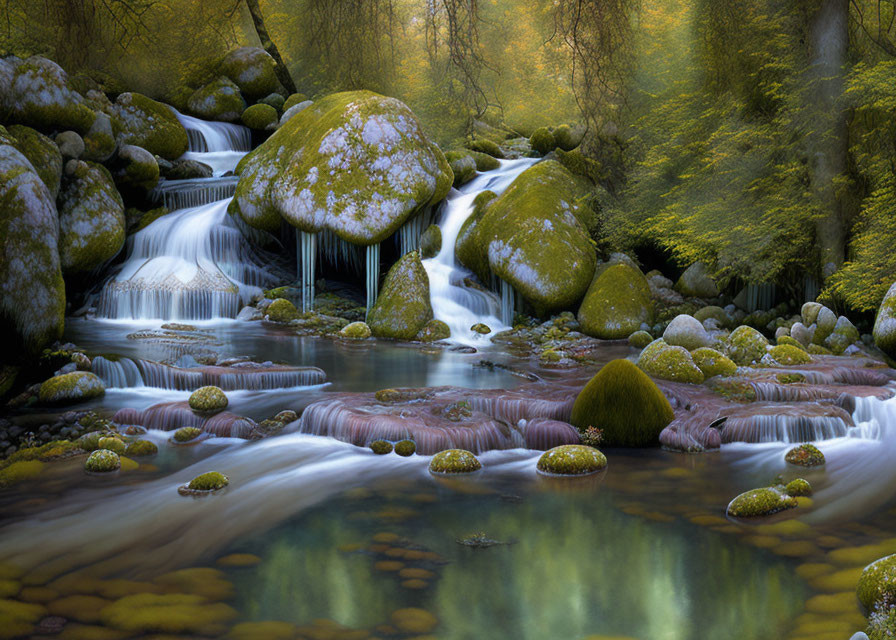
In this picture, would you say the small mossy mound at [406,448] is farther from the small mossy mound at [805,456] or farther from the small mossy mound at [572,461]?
the small mossy mound at [805,456]

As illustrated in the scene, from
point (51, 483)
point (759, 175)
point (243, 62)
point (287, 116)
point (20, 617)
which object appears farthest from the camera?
point (243, 62)

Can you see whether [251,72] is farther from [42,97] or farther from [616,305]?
[616,305]

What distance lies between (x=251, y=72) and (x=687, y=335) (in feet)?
60.7

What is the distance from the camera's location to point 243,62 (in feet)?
76.1

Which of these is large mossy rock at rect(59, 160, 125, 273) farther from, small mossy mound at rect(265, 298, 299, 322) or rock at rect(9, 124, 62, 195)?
small mossy mound at rect(265, 298, 299, 322)

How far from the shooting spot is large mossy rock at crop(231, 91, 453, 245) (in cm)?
1434

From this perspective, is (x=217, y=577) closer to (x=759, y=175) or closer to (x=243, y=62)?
(x=759, y=175)

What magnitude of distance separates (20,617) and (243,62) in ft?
74.0

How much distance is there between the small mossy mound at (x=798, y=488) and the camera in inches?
220

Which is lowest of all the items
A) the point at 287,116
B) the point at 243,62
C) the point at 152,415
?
the point at 152,415

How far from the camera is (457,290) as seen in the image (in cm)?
1488

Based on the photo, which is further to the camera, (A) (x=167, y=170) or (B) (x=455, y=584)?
(A) (x=167, y=170)

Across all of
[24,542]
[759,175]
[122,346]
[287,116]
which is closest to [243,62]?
[287,116]

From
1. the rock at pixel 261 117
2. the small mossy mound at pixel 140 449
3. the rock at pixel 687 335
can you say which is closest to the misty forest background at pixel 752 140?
the rock at pixel 687 335
